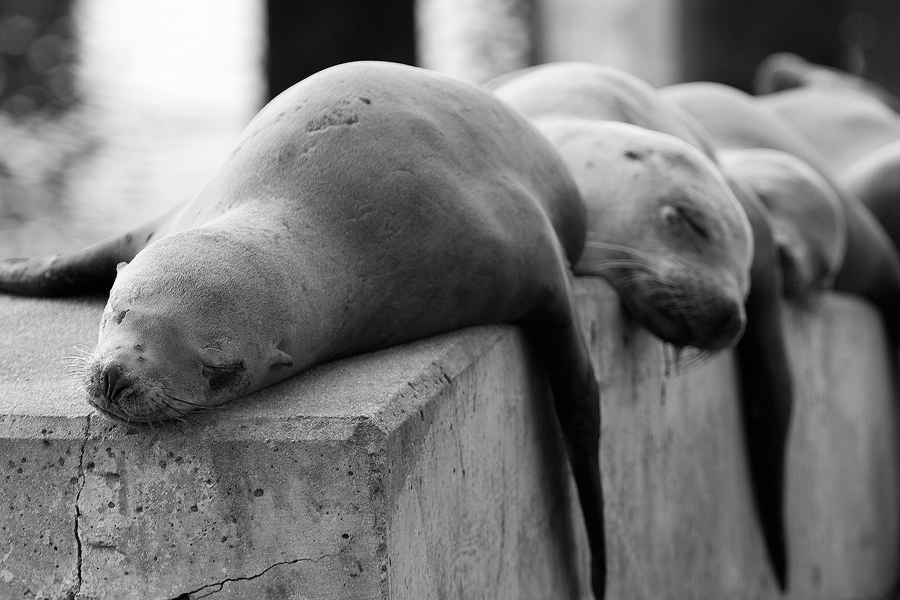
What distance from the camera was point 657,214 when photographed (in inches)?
133

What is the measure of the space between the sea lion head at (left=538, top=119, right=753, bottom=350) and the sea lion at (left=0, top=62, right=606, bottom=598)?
0.37 metres

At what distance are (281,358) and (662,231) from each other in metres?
1.62

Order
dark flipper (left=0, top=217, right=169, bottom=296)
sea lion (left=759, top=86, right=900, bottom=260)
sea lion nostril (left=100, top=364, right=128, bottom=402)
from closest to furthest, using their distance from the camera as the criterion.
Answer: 1. sea lion nostril (left=100, top=364, right=128, bottom=402)
2. dark flipper (left=0, top=217, right=169, bottom=296)
3. sea lion (left=759, top=86, right=900, bottom=260)

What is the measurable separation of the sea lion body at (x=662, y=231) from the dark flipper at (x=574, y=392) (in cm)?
63

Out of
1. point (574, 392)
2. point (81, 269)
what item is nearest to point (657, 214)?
point (574, 392)

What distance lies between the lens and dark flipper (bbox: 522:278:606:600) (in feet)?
8.70

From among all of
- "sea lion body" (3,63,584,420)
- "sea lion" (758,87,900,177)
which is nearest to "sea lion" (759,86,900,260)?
"sea lion" (758,87,900,177)

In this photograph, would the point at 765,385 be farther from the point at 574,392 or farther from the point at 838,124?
the point at 838,124

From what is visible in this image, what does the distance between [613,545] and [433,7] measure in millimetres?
7556

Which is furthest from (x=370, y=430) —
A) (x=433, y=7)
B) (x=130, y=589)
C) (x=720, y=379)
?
(x=433, y=7)

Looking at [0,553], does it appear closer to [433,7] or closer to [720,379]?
[720,379]

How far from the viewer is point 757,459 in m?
4.12

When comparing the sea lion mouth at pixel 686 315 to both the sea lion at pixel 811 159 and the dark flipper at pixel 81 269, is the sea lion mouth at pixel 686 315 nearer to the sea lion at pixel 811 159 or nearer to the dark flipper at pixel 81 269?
the dark flipper at pixel 81 269

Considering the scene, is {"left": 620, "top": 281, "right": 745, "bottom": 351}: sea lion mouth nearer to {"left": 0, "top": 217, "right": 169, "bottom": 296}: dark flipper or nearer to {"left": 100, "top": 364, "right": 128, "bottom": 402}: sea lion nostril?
{"left": 0, "top": 217, "right": 169, "bottom": 296}: dark flipper
